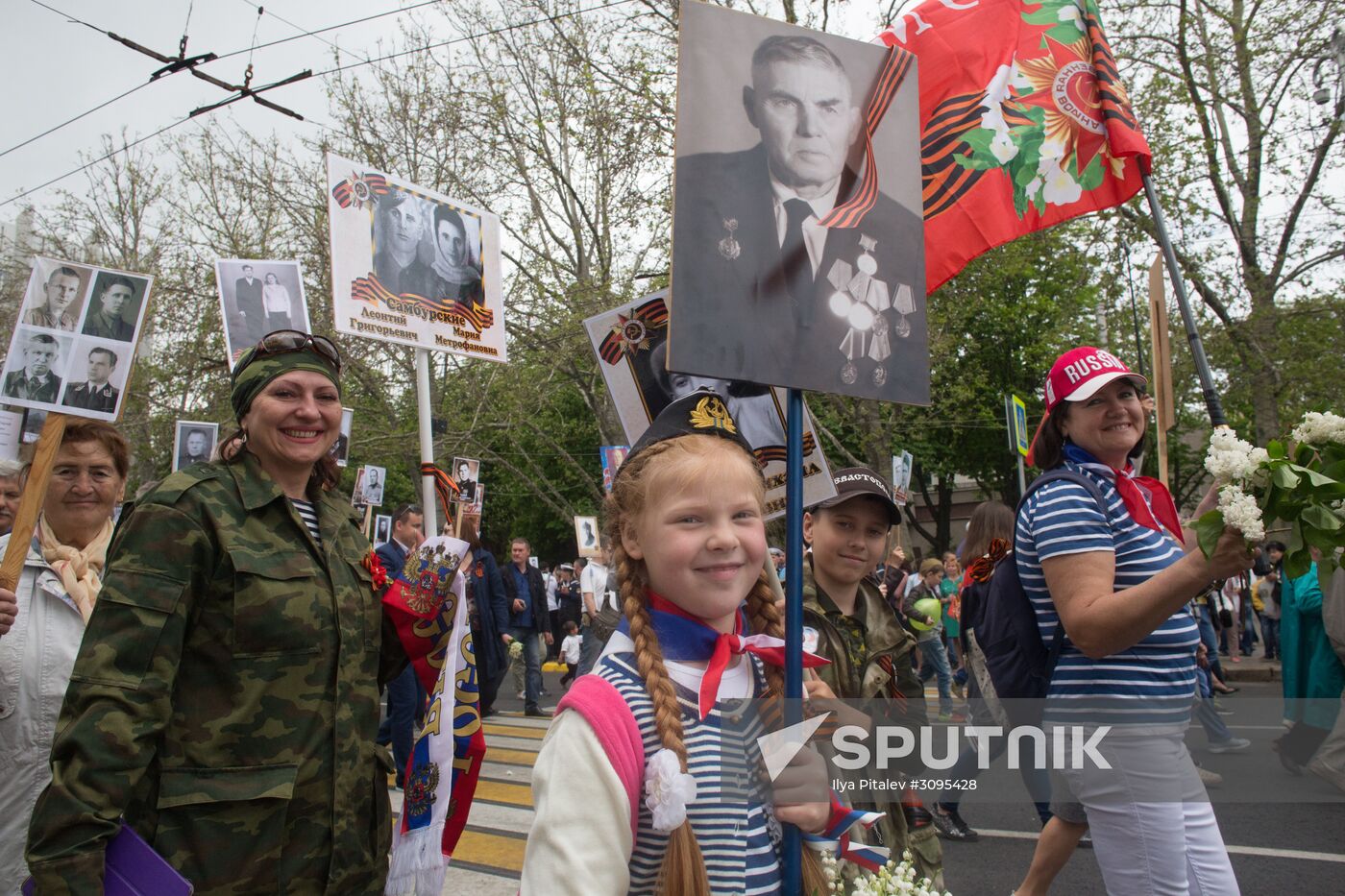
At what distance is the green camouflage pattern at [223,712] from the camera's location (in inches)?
80.6

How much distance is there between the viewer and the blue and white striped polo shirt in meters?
2.68

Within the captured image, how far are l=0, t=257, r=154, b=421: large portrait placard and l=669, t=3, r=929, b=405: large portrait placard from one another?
9.35 ft

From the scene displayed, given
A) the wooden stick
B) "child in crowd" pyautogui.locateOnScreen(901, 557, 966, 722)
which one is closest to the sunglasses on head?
the wooden stick

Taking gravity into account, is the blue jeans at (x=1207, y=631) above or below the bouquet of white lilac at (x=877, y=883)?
below

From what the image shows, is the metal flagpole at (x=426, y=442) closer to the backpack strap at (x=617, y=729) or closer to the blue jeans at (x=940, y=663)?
the backpack strap at (x=617, y=729)

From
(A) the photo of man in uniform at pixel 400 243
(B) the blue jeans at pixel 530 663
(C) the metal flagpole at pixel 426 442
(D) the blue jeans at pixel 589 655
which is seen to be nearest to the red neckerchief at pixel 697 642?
(D) the blue jeans at pixel 589 655

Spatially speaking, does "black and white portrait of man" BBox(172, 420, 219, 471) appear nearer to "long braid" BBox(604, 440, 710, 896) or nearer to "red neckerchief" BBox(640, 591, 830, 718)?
"long braid" BBox(604, 440, 710, 896)

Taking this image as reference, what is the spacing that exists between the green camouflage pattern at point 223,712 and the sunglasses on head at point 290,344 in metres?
0.35

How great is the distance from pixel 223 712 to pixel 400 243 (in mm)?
2036

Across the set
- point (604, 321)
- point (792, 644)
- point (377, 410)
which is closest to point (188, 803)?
point (792, 644)

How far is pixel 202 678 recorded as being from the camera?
7.43 ft

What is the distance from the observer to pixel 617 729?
1.55 metres

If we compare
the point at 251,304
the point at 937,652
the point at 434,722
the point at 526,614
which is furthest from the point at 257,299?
the point at 937,652

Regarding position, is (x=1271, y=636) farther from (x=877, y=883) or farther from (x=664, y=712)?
(x=664, y=712)
